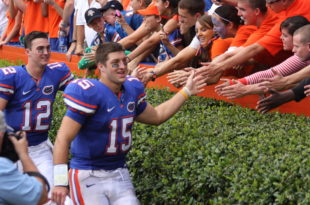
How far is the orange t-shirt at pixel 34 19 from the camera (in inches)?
510

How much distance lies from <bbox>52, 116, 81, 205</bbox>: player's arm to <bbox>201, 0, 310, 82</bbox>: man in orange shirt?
219 cm

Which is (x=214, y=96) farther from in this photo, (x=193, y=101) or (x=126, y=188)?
(x=126, y=188)

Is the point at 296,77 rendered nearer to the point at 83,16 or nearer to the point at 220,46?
the point at 220,46

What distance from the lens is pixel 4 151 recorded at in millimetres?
4180

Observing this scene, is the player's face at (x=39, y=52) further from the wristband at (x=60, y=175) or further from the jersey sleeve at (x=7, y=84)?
the wristband at (x=60, y=175)

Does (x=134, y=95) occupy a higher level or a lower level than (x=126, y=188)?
higher

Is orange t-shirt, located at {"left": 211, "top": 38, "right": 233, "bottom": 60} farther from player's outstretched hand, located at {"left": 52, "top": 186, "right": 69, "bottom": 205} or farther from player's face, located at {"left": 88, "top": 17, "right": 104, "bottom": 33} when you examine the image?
player's outstretched hand, located at {"left": 52, "top": 186, "right": 69, "bottom": 205}

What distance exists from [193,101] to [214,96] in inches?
15.9

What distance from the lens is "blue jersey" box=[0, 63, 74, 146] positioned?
6523mm

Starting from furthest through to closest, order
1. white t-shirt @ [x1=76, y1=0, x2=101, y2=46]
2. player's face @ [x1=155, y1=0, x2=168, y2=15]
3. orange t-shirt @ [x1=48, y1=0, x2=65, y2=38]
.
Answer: orange t-shirt @ [x1=48, y1=0, x2=65, y2=38]
white t-shirt @ [x1=76, y1=0, x2=101, y2=46]
player's face @ [x1=155, y1=0, x2=168, y2=15]

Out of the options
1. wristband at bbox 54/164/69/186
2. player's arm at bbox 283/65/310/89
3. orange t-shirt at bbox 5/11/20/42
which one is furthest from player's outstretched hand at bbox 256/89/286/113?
orange t-shirt at bbox 5/11/20/42

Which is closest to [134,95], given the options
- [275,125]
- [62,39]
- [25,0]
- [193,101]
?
[275,125]

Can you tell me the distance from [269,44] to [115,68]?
2.26m

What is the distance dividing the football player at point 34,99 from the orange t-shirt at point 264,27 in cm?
214
